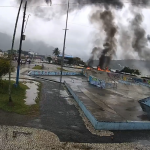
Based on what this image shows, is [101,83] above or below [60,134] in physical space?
above

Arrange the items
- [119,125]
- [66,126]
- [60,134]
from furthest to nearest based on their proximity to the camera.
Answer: [119,125]
[66,126]
[60,134]

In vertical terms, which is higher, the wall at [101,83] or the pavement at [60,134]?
the wall at [101,83]

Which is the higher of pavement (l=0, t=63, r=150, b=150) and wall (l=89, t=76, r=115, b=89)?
wall (l=89, t=76, r=115, b=89)

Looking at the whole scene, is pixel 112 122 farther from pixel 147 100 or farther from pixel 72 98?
pixel 72 98

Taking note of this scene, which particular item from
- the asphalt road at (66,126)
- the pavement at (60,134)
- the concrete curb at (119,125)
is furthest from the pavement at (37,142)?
the concrete curb at (119,125)

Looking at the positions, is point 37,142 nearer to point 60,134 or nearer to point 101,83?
point 60,134

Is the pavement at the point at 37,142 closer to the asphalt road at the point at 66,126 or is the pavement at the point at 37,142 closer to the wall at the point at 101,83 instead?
the asphalt road at the point at 66,126

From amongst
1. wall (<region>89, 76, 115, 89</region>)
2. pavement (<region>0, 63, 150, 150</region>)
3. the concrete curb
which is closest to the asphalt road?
pavement (<region>0, 63, 150, 150</region>)

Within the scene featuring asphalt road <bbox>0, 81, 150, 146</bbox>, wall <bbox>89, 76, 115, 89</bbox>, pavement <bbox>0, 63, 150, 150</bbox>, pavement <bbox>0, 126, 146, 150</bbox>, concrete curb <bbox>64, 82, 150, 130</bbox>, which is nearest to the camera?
pavement <bbox>0, 126, 146, 150</bbox>

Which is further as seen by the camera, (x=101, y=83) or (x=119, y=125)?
(x=101, y=83)

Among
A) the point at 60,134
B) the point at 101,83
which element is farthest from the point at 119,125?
the point at 101,83

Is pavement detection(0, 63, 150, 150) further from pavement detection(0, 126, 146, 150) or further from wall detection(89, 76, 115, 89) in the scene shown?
wall detection(89, 76, 115, 89)

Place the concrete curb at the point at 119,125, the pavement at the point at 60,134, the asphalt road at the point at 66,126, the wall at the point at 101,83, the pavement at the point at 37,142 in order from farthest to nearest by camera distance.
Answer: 1. the wall at the point at 101,83
2. the concrete curb at the point at 119,125
3. the asphalt road at the point at 66,126
4. the pavement at the point at 60,134
5. the pavement at the point at 37,142

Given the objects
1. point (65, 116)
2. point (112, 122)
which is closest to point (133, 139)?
point (112, 122)
